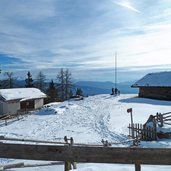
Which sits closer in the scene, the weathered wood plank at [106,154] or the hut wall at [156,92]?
the weathered wood plank at [106,154]

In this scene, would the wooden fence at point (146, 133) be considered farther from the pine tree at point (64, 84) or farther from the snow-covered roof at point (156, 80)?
the pine tree at point (64, 84)

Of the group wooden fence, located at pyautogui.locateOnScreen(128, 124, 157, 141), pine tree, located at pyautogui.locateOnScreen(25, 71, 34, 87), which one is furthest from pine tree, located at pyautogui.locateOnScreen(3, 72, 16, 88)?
wooden fence, located at pyautogui.locateOnScreen(128, 124, 157, 141)

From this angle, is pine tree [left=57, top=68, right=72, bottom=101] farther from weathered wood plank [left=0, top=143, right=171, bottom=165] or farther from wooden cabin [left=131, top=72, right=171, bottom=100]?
weathered wood plank [left=0, top=143, right=171, bottom=165]

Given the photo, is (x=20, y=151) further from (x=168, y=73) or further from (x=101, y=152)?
(x=168, y=73)

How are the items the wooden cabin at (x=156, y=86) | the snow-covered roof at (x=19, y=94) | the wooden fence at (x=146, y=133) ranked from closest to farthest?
the wooden fence at (x=146, y=133) < the snow-covered roof at (x=19, y=94) < the wooden cabin at (x=156, y=86)

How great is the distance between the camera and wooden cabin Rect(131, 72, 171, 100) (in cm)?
4407

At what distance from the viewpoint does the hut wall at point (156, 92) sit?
4388 cm

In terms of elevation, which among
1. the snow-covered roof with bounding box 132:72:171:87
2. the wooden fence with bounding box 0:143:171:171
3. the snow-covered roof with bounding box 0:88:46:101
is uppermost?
the snow-covered roof with bounding box 132:72:171:87

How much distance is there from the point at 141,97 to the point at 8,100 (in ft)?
69.6

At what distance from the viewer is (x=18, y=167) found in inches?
417

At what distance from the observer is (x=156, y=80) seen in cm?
4753

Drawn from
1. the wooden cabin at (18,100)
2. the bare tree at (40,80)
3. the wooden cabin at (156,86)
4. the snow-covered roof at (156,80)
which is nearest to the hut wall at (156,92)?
the wooden cabin at (156,86)

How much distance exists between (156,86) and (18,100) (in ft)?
69.8

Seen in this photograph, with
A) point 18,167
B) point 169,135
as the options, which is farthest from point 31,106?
point 18,167
